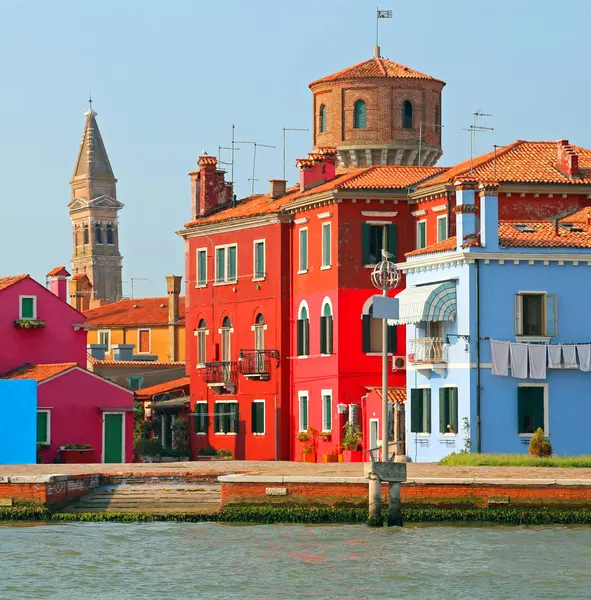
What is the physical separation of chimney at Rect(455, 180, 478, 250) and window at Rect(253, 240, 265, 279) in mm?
12476

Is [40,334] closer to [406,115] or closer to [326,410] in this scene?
[326,410]

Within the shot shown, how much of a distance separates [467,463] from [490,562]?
1053 centimetres

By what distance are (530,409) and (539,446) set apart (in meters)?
4.13

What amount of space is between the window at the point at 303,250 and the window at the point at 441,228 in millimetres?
5628

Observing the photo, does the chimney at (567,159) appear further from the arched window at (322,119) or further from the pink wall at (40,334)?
the pink wall at (40,334)

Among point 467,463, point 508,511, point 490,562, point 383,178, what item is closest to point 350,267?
point 383,178

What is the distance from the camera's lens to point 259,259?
217 ft

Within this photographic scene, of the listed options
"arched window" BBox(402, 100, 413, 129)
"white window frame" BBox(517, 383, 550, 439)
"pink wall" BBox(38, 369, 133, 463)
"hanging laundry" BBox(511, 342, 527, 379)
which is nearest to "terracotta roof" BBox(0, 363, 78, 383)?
"pink wall" BBox(38, 369, 133, 463)

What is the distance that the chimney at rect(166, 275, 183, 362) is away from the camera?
9381 cm

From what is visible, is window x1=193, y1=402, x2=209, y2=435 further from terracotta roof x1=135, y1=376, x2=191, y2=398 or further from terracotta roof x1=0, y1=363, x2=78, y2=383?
terracotta roof x1=0, y1=363, x2=78, y2=383

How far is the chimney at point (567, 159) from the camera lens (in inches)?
2355

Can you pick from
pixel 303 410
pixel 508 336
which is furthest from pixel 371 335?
pixel 508 336

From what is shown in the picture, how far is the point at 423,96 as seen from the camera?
7006cm

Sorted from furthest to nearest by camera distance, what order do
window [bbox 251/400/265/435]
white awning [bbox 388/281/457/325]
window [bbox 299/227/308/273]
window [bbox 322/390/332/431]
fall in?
window [bbox 251/400/265/435]
window [bbox 299/227/308/273]
window [bbox 322/390/332/431]
white awning [bbox 388/281/457/325]
